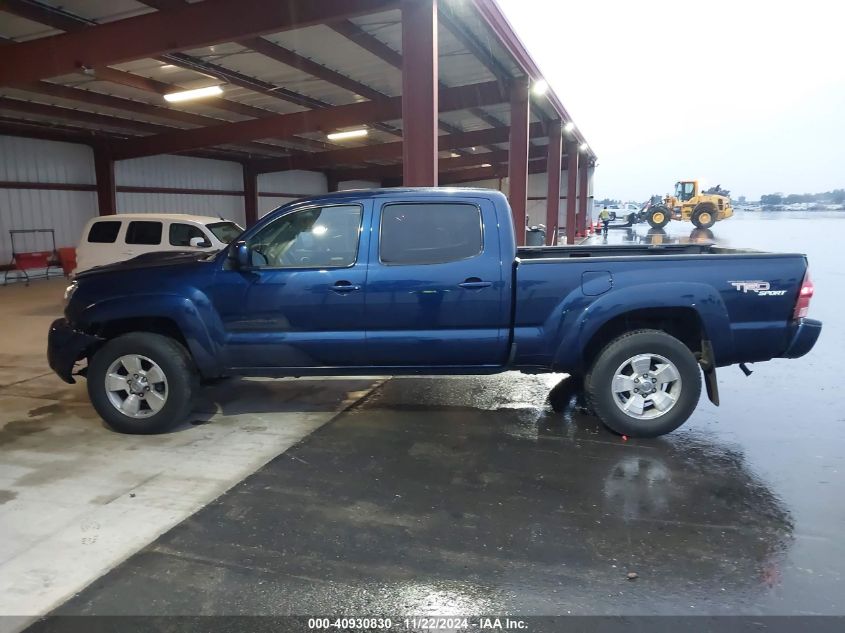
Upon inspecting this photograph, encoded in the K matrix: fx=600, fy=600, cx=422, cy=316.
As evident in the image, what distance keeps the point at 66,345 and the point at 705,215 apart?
32.7m

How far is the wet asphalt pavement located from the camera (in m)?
2.79

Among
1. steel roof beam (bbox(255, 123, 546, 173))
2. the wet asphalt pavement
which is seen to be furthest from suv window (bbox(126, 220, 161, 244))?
steel roof beam (bbox(255, 123, 546, 173))

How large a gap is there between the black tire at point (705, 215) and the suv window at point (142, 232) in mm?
28680

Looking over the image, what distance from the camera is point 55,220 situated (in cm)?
1806

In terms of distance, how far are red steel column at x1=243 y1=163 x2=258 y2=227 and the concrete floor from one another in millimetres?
20201

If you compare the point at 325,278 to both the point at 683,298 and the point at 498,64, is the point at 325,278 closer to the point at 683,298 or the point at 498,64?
the point at 683,298

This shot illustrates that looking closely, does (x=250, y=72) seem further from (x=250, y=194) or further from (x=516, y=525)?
(x=250, y=194)

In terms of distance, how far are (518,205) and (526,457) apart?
1011 cm

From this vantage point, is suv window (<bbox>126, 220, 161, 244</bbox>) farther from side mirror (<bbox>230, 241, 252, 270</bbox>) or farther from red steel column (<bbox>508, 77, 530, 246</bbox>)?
side mirror (<bbox>230, 241, 252, 270</bbox>)

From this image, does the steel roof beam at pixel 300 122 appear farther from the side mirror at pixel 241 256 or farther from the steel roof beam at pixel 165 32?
the side mirror at pixel 241 256

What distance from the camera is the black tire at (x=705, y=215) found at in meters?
31.7

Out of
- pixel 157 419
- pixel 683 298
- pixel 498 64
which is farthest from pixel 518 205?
pixel 157 419

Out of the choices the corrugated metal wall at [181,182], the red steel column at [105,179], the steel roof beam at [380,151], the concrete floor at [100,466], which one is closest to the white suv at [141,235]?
the concrete floor at [100,466]

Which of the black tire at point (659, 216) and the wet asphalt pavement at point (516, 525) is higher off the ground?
the black tire at point (659, 216)
